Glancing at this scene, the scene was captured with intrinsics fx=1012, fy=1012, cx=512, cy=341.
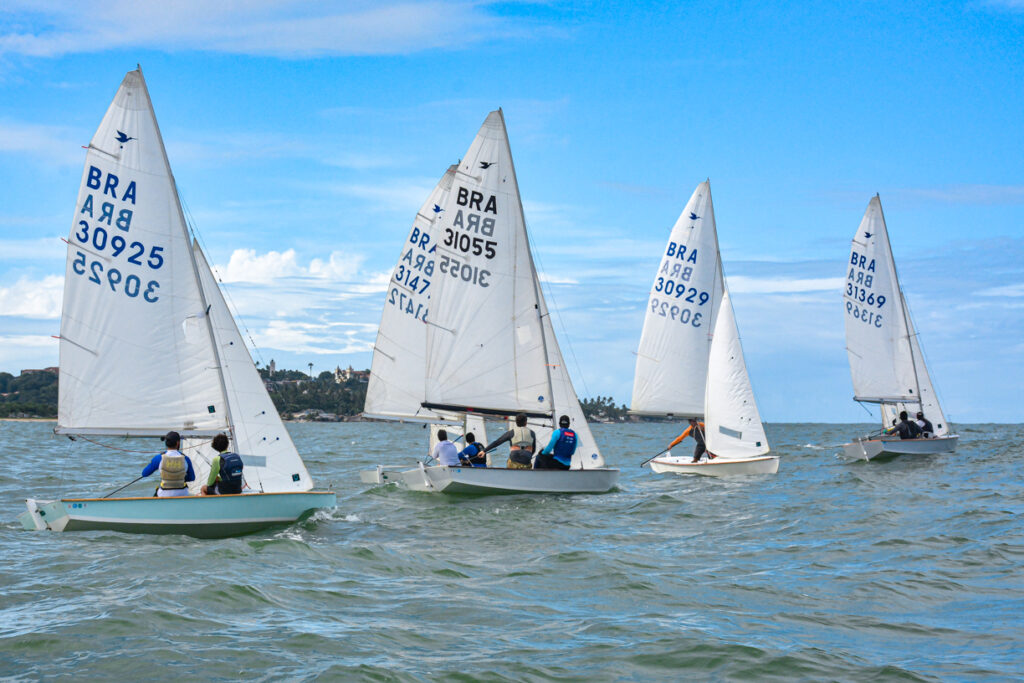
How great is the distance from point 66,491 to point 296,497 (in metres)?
9.52

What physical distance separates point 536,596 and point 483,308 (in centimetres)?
1096

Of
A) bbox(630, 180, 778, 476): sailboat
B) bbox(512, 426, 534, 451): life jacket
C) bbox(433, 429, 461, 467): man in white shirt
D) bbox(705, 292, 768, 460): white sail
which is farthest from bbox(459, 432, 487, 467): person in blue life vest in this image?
bbox(630, 180, 778, 476): sailboat

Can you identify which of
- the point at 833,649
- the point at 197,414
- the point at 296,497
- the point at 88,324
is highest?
the point at 88,324

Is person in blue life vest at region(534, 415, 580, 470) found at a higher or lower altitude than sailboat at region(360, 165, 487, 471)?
lower

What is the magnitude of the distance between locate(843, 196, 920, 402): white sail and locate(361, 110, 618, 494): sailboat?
1565 centimetres

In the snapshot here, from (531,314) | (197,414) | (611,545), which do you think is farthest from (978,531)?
(197,414)

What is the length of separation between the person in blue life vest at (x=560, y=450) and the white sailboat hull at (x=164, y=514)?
21.0 feet

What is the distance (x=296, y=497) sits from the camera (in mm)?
14148

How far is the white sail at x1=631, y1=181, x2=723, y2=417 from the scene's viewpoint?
93.2ft

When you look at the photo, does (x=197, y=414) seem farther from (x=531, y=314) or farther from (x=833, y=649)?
(x=833, y=649)

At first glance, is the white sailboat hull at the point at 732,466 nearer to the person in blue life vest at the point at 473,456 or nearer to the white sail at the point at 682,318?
the white sail at the point at 682,318

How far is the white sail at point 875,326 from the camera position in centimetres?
3328


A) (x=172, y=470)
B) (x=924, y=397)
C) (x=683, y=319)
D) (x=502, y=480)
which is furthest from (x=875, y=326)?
(x=172, y=470)

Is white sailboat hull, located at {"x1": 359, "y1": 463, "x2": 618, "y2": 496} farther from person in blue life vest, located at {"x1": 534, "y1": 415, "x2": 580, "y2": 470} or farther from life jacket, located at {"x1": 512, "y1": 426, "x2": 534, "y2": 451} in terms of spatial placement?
life jacket, located at {"x1": 512, "y1": 426, "x2": 534, "y2": 451}
